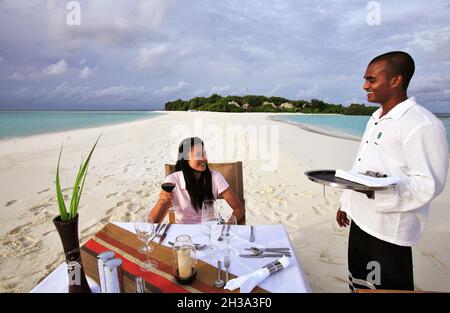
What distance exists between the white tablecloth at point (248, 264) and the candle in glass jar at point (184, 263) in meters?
0.18

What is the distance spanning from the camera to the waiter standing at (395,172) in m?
1.42

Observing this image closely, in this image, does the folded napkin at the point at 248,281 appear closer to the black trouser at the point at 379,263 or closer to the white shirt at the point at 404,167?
the white shirt at the point at 404,167

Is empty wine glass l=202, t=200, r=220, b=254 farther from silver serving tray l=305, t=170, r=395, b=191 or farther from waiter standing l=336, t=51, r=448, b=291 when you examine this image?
waiter standing l=336, t=51, r=448, b=291

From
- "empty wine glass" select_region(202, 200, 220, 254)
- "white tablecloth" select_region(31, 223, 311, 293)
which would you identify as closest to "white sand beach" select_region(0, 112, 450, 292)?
"white tablecloth" select_region(31, 223, 311, 293)

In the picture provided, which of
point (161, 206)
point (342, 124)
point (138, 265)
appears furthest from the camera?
point (342, 124)

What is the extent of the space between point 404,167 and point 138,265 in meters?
1.68

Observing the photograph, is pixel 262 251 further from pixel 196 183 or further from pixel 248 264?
pixel 196 183

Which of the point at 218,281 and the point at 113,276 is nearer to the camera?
the point at 113,276

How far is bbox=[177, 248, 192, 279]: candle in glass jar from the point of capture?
1267 mm

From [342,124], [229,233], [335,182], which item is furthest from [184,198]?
[342,124]

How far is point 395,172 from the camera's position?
5.18 ft

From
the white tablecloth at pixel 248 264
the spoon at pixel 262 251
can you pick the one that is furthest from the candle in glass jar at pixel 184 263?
the spoon at pixel 262 251

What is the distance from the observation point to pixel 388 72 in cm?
160

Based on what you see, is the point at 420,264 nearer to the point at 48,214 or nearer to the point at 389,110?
the point at 389,110
